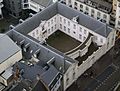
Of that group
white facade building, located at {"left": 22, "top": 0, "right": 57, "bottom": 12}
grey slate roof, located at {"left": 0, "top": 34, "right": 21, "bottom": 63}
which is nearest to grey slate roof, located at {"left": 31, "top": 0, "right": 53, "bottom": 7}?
white facade building, located at {"left": 22, "top": 0, "right": 57, "bottom": 12}

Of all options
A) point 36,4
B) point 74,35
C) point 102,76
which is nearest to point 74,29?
point 74,35

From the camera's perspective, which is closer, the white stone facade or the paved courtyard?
the white stone facade

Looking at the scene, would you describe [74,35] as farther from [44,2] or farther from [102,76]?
[102,76]

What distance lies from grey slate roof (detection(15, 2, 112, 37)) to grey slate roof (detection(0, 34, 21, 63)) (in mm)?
9533

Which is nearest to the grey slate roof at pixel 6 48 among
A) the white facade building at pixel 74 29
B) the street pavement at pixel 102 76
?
the white facade building at pixel 74 29

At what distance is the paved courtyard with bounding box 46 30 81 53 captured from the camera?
118037 millimetres

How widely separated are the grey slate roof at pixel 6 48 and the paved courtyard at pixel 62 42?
68.2 ft

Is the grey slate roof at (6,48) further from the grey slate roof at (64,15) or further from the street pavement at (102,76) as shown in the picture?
the street pavement at (102,76)

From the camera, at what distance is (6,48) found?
101 meters

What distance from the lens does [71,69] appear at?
99062 millimetres

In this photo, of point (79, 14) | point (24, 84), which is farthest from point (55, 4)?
point (24, 84)

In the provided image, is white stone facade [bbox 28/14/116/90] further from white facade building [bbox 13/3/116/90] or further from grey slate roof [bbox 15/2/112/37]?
grey slate roof [bbox 15/2/112/37]

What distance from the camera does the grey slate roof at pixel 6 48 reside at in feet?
326

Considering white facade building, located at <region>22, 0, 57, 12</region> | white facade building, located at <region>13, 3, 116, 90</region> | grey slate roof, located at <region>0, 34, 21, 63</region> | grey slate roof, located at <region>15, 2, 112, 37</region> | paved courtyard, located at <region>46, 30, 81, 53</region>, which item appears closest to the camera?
grey slate roof, located at <region>0, 34, 21, 63</region>
